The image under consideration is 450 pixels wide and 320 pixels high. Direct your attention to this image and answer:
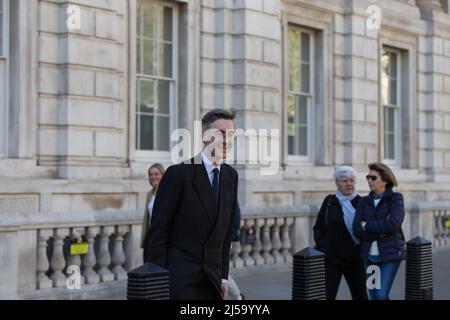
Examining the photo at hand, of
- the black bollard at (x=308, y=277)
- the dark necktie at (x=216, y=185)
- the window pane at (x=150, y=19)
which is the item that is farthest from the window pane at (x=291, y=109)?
the dark necktie at (x=216, y=185)

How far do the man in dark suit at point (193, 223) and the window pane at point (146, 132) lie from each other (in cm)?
909

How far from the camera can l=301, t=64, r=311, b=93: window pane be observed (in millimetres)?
18734

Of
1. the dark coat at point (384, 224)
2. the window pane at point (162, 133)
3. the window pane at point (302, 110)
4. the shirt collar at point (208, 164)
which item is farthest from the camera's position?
the window pane at point (302, 110)

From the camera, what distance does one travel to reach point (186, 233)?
616cm

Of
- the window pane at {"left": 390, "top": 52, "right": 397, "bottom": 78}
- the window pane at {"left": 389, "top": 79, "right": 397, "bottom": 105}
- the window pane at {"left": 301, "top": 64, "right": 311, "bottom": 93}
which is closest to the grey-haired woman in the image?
the window pane at {"left": 301, "top": 64, "right": 311, "bottom": 93}

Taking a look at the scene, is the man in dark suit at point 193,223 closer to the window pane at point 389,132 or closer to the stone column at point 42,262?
the stone column at point 42,262

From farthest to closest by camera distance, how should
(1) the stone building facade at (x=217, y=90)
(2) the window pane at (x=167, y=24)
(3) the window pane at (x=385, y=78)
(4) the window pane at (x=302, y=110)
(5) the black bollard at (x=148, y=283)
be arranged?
(3) the window pane at (x=385, y=78) → (4) the window pane at (x=302, y=110) → (2) the window pane at (x=167, y=24) → (1) the stone building facade at (x=217, y=90) → (5) the black bollard at (x=148, y=283)

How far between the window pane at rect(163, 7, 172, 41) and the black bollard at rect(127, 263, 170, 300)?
10175mm

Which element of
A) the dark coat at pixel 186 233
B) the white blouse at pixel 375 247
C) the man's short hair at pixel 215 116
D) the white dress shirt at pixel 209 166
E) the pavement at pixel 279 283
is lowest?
the pavement at pixel 279 283

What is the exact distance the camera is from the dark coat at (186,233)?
20.1 feet

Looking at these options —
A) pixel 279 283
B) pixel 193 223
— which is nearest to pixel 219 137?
pixel 193 223

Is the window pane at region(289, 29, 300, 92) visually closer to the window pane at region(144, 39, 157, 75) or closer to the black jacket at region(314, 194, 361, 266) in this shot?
the window pane at region(144, 39, 157, 75)
